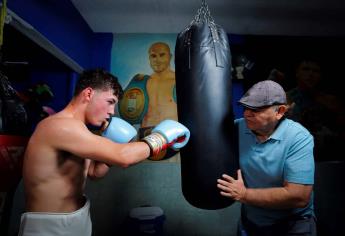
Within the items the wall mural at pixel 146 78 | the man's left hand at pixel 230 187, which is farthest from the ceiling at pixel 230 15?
the man's left hand at pixel 230 187

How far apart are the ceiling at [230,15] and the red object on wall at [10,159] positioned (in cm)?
226

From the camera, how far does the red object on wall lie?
5.19 feet

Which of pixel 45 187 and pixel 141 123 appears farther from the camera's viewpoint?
pixel 141 123

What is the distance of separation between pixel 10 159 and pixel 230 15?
10.0 ft

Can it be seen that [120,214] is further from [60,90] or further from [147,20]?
[147,20]

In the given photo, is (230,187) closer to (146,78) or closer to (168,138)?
(168,138)

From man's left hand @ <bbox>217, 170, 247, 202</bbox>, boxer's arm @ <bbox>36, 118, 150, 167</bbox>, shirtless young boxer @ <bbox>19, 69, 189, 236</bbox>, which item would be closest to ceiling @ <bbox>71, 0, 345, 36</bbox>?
shirtless young boxer @ <bbox>19, 69, 189, 236</bbox>

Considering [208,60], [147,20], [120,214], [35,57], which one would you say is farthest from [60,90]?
[208,60]

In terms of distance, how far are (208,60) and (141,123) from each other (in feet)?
8.13

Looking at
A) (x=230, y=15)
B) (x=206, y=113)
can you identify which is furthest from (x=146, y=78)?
(x=206, y=113)

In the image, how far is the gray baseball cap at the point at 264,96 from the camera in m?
1.54

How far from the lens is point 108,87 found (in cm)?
166

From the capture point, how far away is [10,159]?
1.64 m

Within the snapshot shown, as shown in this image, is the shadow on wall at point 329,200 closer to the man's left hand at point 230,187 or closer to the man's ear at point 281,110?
the man's ear at point 281,110
